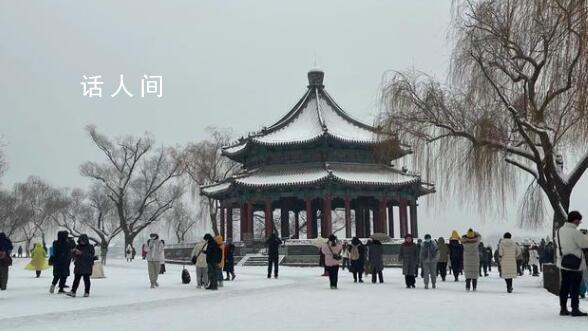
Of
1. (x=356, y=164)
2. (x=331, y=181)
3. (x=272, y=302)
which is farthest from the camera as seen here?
(x=356, y=164)

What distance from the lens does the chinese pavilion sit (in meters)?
34.4

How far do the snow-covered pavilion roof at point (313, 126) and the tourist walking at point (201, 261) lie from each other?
19.7m

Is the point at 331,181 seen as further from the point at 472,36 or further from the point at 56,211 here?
the point at 56,211

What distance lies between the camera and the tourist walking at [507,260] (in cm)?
1426

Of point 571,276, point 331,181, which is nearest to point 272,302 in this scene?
point 571,276

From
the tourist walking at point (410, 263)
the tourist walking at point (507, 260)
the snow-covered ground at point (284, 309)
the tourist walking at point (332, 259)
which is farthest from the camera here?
the tourist walking at point (410, 263)

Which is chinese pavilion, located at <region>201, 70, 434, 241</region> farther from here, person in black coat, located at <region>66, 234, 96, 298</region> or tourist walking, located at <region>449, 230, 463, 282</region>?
person in black coat, located at <region>66, 234, 96, 298</region>

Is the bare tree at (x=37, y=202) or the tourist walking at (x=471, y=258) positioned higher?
the bare tree at (x=37, y=202)

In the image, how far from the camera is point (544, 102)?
1455 centimetres

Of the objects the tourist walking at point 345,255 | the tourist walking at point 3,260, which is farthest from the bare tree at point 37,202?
the tourist walking at point 3,260

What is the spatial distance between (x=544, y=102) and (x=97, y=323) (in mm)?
10727

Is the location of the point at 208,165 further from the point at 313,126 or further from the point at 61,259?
the point at 61,259

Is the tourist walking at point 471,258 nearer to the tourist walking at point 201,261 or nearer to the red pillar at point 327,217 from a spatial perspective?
the tourist walking at point 201,261

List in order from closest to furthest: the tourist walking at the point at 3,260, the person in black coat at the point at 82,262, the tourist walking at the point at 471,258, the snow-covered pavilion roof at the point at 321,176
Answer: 1. the person in black coat at the point at 82,262
2. the tourist walking at the point at 471,258
3. the tourist walking at the point at 3,260
4. the snow-covered pavilion roof at the point at 321,176
